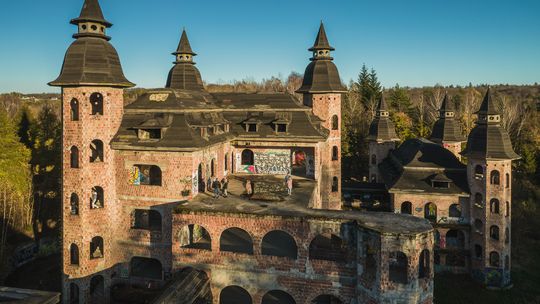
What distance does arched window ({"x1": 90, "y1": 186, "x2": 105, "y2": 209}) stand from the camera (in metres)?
26.6

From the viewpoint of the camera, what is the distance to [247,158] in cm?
3600

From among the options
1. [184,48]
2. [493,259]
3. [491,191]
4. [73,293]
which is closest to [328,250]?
[73,293]

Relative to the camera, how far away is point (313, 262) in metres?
22.0

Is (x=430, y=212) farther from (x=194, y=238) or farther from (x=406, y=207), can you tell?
(x=194, y=238)

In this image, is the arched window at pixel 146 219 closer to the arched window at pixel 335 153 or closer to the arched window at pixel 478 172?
the arched window at pixel 335 153

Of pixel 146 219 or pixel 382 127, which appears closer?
pixel 146 219

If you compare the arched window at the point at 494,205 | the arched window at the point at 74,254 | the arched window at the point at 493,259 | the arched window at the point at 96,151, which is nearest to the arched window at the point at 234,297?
the arched window at the point at 74,254

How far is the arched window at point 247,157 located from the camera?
Answer: 117ft

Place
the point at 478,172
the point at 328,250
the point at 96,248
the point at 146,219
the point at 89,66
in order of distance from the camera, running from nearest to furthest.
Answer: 1. the point at 328,250
2. the point at 89,66
3. the point at 96,248
4. the point at 146,219
5. the point at 478,172

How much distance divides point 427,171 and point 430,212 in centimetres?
521

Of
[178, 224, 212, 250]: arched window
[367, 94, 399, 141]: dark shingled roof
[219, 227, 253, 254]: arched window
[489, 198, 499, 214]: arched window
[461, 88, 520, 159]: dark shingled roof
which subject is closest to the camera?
[178, 224, 212, 250]: arched window

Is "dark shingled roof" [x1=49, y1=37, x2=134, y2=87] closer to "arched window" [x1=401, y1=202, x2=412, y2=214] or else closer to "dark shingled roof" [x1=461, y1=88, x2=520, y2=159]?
"arched window" [x1=401, y1=202, x2=412, y2=214]

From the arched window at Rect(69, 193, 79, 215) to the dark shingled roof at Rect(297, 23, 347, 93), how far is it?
68.4 feet

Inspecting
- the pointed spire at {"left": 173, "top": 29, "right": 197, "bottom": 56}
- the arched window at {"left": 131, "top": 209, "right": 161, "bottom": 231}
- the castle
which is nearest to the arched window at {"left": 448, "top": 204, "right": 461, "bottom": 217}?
the castle
